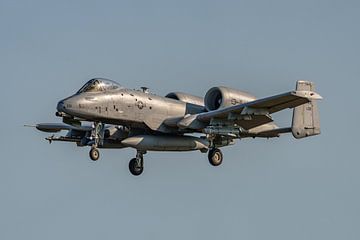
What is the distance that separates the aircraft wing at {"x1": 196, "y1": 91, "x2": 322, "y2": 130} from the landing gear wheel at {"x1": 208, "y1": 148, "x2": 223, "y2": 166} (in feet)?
5.26

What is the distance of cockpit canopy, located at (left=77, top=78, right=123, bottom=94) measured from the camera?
40156 millimetres

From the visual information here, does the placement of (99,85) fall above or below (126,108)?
above

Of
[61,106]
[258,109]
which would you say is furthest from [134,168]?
[258,109]

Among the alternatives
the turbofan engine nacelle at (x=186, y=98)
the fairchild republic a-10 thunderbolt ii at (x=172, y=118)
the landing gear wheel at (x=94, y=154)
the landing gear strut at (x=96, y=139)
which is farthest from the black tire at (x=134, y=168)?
the landing gear wheel at (x=94, y=154)

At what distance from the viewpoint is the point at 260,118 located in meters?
40.7

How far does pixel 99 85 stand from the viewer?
40312 mm

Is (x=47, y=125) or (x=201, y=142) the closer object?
(x=201, y=142)

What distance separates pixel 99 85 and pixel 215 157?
577 centimetres

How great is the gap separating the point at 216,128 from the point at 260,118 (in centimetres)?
179

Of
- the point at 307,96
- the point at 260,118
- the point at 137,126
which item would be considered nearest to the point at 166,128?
the point at 137,126

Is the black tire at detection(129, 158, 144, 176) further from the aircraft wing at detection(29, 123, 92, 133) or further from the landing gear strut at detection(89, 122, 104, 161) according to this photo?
the aircraft wing at detection(29, 123, 92, 133)

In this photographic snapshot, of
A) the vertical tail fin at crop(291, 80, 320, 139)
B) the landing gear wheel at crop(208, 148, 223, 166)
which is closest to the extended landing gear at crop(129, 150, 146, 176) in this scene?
the landing gear wheel at crop(208, 148, 223, 166)

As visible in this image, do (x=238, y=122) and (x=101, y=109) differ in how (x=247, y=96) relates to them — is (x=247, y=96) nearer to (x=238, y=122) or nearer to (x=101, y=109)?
(x=238, y=122)

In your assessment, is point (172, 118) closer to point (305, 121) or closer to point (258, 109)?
point (258, 109)
